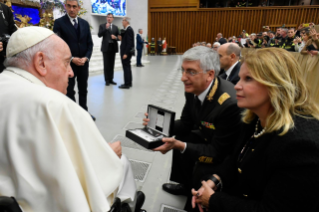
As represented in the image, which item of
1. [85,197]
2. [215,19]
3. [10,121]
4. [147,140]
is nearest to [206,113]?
[147,140]

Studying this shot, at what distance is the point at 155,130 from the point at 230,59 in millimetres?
1665

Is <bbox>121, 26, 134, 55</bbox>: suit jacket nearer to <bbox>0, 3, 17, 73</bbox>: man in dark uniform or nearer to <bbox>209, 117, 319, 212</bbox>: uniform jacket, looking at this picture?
<bbox>0, 3, 17, 73</bbox>: man in dark uniform

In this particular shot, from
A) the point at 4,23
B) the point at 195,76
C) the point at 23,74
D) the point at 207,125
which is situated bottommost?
the point at 207,125

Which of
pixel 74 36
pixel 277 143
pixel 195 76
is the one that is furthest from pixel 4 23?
pixel 277 143

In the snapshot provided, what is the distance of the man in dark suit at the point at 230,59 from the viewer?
8.38ft

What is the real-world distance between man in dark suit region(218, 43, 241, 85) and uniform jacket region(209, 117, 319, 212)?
1740 millimetres

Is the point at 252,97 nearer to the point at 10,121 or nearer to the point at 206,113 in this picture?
the point at 206,113

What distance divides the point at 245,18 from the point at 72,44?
14485 mm

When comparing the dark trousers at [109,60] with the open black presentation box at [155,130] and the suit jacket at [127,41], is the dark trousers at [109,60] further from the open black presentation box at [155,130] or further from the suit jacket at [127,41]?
the open black presentation box at [155,130]

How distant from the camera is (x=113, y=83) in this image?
5293mm

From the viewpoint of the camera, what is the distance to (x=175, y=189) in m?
1.71

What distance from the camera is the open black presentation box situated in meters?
1.35

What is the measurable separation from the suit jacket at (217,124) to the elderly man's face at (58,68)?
930 millimetres

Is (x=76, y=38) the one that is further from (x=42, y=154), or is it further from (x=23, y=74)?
(x=42, y=154)
